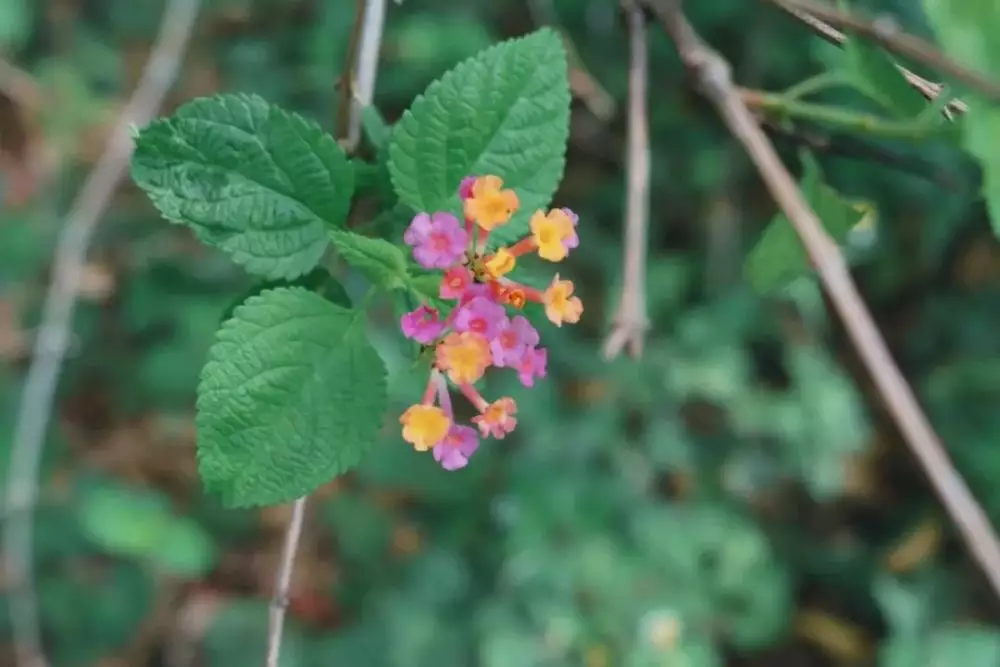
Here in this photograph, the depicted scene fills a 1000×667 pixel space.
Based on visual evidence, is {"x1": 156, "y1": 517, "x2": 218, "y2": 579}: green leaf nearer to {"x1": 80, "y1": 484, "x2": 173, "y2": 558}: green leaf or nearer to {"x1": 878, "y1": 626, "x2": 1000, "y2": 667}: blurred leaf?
{"x1": 80, "y1": 484, "x2": 173, "y2": 558}: green leaf

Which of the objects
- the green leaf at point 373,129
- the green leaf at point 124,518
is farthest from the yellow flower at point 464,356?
the green leaf at point 124,518

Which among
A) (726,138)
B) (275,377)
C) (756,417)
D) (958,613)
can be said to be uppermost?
(275,377)

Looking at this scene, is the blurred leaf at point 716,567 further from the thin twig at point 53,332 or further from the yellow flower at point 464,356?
the yellow flower at point 464,356

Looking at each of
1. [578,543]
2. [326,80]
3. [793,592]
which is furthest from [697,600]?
[326,80]

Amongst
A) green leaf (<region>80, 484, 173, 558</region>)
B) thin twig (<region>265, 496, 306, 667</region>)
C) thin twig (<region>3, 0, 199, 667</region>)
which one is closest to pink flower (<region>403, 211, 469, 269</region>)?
thin twig (<region>265, 496, 306, 667</region>)

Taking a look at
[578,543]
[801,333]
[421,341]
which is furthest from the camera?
[801,333]

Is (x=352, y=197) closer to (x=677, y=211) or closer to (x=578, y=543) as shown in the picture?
(x=578, y=543)
